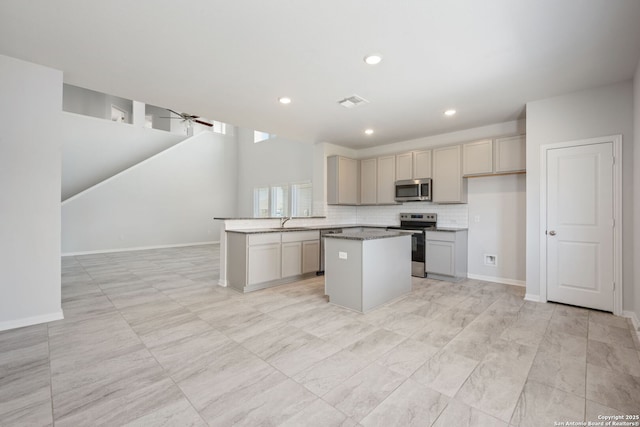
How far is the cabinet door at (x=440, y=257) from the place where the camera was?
475 cm

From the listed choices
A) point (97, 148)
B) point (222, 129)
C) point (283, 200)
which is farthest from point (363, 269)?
point (222, 129)

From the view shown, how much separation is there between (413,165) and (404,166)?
0.19 metres

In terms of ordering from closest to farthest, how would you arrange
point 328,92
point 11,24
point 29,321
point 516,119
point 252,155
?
1. point 11,24
2. point 29,321
3. point 328,92
4. point 516,119
5. point 252,155

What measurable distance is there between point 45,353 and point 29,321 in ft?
→ 2.89

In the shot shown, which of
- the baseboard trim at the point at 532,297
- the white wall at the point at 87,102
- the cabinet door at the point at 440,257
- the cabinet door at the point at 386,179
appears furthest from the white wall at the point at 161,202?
the baseboard trim at the point at 532,297

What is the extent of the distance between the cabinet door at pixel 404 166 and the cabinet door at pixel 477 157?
0.96 m

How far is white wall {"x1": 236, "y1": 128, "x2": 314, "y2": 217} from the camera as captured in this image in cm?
830

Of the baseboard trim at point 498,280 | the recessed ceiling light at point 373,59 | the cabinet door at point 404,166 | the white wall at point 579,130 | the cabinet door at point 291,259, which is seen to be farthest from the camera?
the cabinet door at point 404,166

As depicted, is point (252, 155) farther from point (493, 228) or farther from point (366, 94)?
point (493, 228)

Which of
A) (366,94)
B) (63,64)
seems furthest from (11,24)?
(366,94)

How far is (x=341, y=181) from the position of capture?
6062mm

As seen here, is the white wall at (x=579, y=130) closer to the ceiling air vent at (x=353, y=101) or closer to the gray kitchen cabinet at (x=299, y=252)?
the ceiling air vent at (x=353, y=101)

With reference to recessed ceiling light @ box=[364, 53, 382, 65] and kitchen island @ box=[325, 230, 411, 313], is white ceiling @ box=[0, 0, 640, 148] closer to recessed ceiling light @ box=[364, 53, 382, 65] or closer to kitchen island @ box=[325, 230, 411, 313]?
recessed ceiling light @ box=[364, 53, 382, 65]

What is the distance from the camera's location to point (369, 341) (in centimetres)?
259
